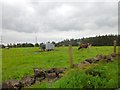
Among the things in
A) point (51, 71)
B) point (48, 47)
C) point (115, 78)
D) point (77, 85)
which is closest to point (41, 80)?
point (51, 71)

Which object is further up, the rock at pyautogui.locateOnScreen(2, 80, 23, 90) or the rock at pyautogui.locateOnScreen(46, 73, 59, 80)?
the rock at pyautogui.locateOnScreen(46, 73, 59, 80)

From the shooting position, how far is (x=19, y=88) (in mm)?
11852

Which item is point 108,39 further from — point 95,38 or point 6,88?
point 6,88

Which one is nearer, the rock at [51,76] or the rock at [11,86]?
A: the rock at [11,86]

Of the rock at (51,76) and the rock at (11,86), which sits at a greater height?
the rock at (51,76)

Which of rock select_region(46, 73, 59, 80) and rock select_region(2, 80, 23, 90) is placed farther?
rock select_region(46, 73, 59, 80)

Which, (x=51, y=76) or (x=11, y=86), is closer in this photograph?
(x=11, y=86)

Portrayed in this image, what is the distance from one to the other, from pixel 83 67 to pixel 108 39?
62.6 meters

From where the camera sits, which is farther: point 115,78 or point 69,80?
point 115,78

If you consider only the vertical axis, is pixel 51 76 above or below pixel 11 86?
above

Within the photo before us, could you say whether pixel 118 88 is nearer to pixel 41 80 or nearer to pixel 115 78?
pixel 115 78

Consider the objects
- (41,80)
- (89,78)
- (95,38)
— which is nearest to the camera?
(89,78)

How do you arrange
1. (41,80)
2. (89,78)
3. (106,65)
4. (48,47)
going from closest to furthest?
(89,78)
(41,80)
(106,65)
(48,47)

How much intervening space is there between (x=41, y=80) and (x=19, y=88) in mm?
1550
